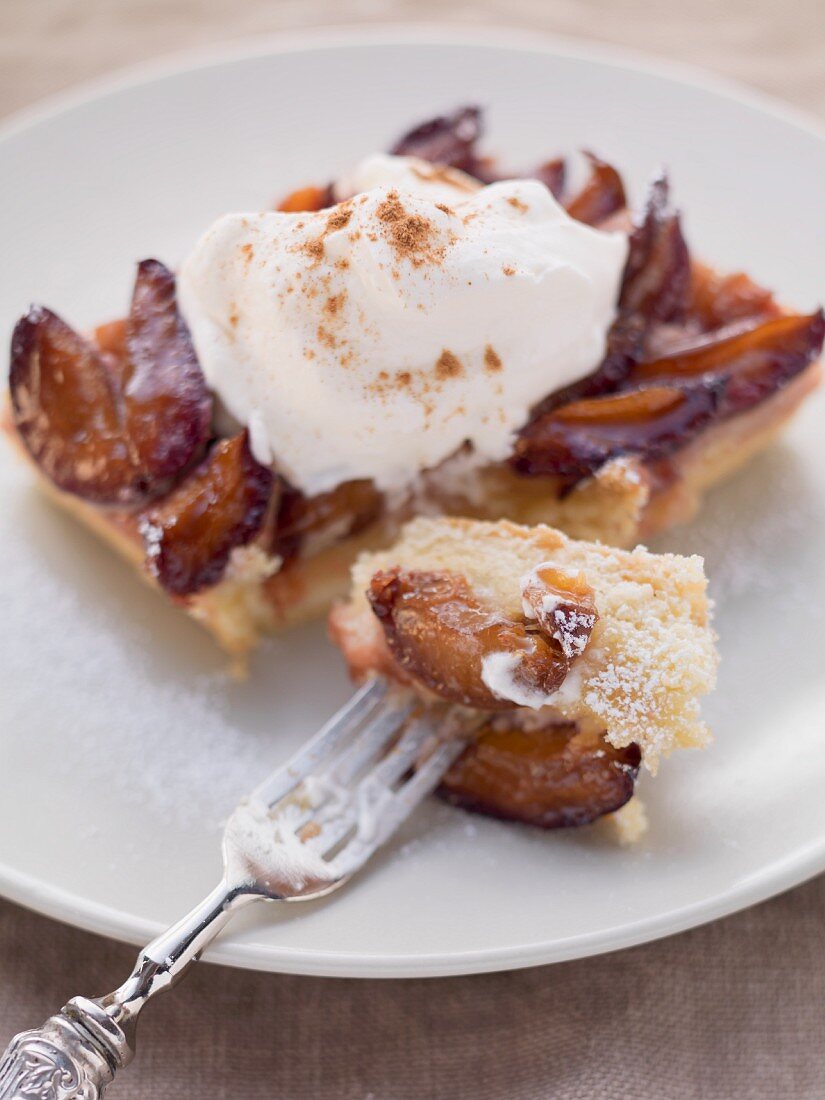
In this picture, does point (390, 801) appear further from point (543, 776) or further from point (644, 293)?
point (644, 293)

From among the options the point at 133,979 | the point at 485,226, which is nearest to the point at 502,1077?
the point at 133,979

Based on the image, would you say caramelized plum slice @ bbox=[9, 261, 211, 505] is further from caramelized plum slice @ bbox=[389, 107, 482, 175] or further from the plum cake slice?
caramelized plum slice @ bbox=[389, 107, 482, 175]

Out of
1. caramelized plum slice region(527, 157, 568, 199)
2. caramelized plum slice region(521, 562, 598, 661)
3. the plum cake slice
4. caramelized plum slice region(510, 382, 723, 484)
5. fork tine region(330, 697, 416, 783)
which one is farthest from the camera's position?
caramelized plum slice region(527, 157, 568, 199)

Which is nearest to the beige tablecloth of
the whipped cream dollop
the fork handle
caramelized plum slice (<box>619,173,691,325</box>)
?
the fork handle

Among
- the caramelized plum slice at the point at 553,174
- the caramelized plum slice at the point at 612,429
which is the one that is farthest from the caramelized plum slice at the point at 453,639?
the caramelized plum slice at the point at 553,174

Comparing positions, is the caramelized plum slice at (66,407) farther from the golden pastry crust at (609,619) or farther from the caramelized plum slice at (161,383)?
the golden pastry crust at (609,619)
